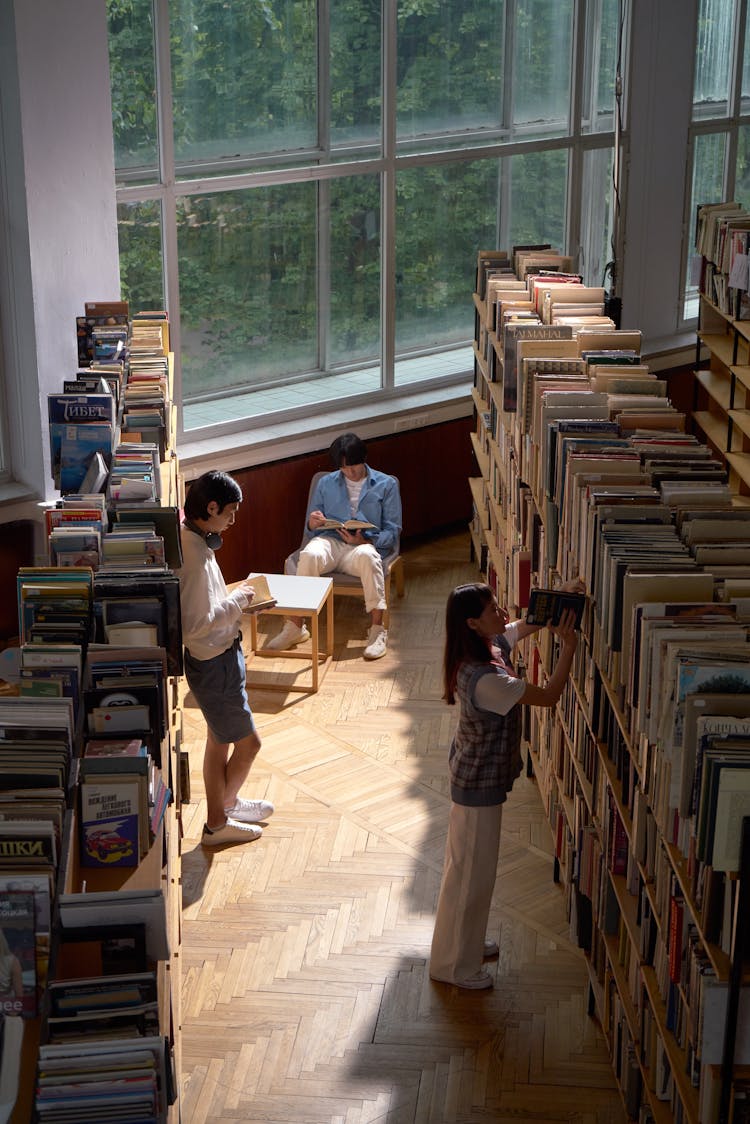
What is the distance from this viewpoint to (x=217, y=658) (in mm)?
5586

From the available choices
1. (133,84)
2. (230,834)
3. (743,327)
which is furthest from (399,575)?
(133,84)

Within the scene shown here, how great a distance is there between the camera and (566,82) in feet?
34.3

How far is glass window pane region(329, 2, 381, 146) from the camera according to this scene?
892 centimetres

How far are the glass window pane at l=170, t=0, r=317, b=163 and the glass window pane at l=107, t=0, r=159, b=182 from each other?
0.62 feet

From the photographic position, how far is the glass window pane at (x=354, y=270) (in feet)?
30.4

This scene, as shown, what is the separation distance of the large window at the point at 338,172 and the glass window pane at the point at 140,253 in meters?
0.01

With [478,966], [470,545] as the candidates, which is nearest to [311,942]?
[478,966]

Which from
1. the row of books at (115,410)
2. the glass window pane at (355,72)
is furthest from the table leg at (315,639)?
the glass window pane at (355,72)

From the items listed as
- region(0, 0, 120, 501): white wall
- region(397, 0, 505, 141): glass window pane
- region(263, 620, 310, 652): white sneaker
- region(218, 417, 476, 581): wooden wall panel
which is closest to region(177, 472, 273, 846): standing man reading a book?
region(263, 620, 310, 652): white sneaker

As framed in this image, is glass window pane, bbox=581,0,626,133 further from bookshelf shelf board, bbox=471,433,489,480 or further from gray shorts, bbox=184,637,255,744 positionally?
gray shorts, bbox=184,637,255,744

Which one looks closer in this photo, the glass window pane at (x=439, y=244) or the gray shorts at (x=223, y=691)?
the gray shorts at (x=223, y=691)

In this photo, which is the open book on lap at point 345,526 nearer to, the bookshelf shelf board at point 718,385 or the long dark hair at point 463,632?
the bookshelf shelf board at point 718,385

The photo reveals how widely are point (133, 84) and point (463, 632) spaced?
483cm

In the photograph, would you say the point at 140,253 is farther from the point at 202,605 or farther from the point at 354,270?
the point at 202,605
